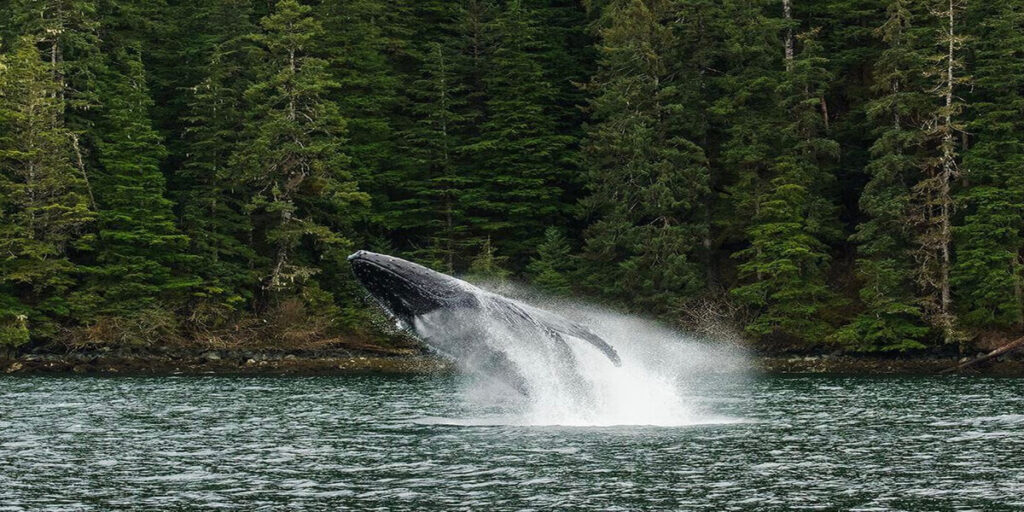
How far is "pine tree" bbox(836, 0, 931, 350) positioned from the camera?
61.6 meters

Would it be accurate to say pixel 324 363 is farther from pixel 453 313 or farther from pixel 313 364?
pixel 453 313

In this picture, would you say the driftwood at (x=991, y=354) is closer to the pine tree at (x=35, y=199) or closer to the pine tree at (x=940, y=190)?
the pine tree at (x=940, y=190)

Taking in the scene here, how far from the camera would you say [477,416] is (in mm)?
36531

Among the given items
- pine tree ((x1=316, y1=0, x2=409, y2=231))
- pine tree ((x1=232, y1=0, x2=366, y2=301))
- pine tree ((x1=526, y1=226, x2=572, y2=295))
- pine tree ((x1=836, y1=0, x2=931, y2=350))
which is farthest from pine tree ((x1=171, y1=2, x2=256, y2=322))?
pine tree ((x1=836, y1=0, x2=931, y2=350))

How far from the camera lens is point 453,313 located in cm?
2900

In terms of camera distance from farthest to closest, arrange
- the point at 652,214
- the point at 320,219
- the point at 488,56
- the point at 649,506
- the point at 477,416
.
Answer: the point at 488,56 < the point at 320,219 < the point at 652,214 < the point at 477,416 < the point at 649,506

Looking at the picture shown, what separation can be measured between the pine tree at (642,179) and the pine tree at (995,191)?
1375 centimetres

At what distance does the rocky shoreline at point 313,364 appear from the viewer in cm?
5972

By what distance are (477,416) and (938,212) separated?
37878 mm

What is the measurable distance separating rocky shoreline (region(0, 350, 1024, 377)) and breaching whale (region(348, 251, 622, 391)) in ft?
104

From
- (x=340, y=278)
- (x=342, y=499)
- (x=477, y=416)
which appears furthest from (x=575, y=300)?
(x=342, y=499)

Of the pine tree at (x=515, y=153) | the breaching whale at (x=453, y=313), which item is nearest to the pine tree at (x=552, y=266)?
the pine tree at (x=515, y=153)

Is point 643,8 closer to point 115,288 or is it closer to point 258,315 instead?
point 258,315

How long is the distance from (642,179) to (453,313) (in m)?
42.9
